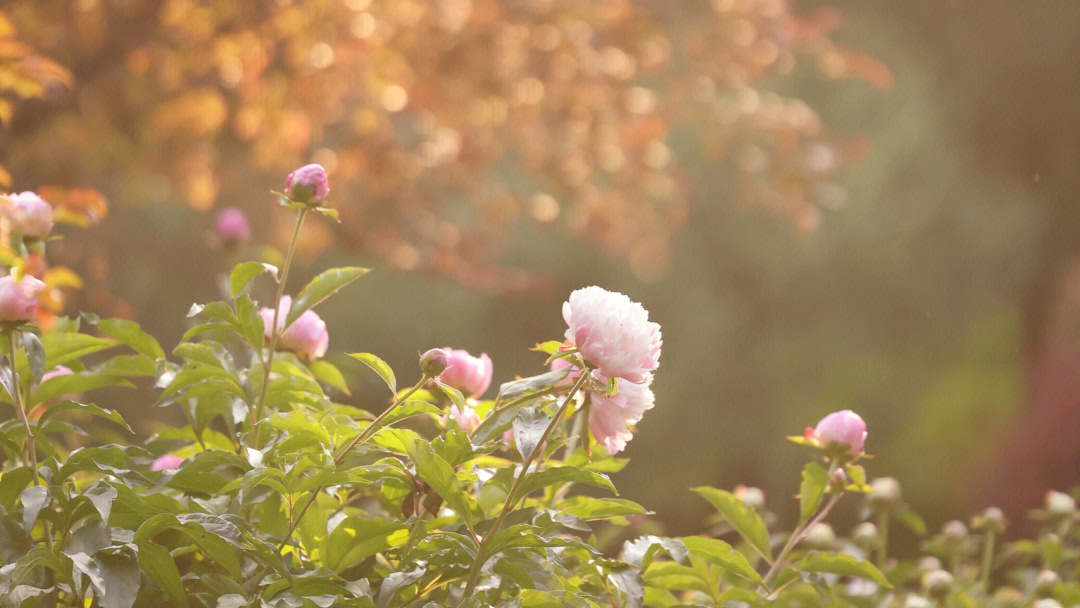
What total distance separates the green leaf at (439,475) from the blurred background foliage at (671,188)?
6.53 feet

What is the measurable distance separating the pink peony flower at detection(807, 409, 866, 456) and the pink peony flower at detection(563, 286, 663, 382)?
28 cm

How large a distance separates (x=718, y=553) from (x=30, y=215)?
0.57 meters

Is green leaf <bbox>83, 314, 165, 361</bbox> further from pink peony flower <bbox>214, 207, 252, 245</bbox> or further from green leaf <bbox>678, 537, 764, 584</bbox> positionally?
pink peony flower <bbox>214, 207, 252, 245</bbox>

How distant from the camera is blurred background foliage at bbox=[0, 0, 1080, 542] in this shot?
8.61 feet

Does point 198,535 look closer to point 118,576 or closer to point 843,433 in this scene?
point 118,576

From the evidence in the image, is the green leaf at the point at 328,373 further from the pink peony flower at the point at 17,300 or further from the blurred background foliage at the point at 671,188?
the blurred background foliage at the point at 671,188

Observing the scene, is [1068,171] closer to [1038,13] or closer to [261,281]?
[1038,13]

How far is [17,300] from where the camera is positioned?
2.09 ft

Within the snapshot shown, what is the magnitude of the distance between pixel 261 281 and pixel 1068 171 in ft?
11.1

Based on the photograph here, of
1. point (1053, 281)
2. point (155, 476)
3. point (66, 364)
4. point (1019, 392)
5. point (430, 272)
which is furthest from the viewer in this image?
point (1053, 281)

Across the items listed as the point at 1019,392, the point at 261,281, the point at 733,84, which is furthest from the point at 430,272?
the point at 1019,392

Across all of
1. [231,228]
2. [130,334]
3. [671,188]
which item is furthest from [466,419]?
[671,188]

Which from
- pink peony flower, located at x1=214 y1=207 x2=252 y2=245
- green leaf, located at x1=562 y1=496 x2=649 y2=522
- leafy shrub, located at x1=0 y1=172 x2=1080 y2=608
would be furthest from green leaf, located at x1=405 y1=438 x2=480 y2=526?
pink peony flower, located at x1=214 y1=207 x2=252 y2=245

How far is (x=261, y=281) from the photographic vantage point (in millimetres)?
3777
